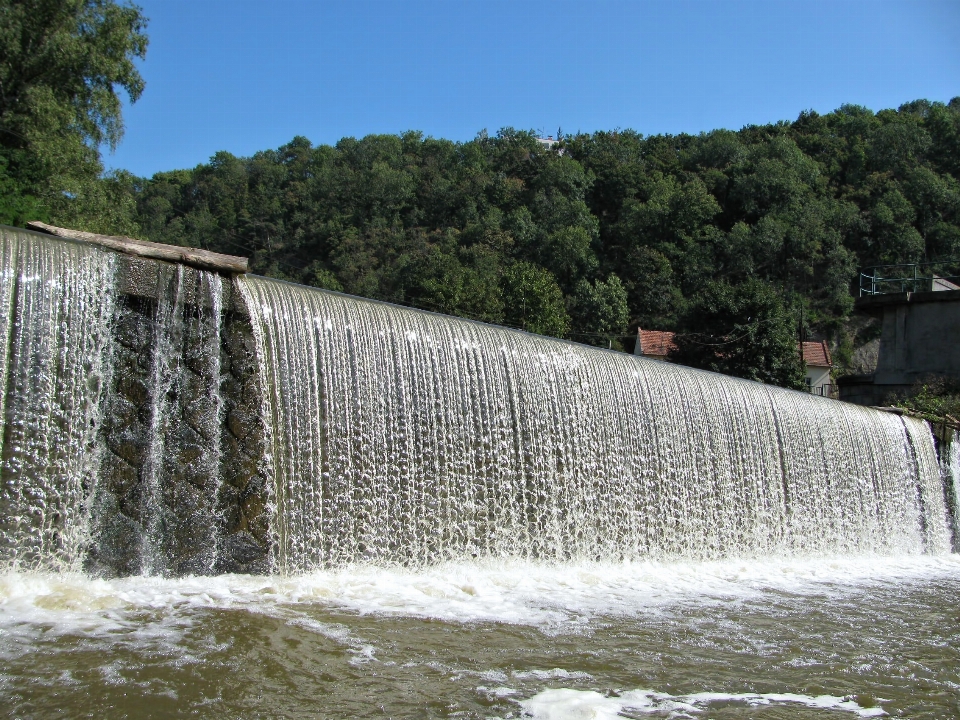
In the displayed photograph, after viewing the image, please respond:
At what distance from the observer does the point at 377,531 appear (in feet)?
29.3

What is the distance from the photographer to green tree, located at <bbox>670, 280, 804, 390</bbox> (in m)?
30.5

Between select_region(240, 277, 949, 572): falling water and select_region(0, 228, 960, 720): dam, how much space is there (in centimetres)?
3

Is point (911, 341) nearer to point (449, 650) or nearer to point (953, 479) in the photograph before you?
point (953, 479)

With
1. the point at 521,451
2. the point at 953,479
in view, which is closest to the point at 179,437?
the point at 521,451

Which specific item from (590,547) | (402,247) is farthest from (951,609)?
(402,247)

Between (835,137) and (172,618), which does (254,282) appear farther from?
(835,137)

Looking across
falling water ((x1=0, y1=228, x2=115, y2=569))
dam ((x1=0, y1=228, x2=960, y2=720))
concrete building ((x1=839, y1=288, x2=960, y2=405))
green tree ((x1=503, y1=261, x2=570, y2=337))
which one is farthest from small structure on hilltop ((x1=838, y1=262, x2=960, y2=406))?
green tree ((x1=503, y1=261, x2=570, y2=337))

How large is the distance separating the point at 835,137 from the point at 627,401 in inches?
2650

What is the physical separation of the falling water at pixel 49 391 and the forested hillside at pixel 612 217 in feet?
106

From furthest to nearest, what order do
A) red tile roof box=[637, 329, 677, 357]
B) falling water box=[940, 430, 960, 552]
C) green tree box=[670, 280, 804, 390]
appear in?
red tile roof box=[637, 329, 677, 357], green tree box=[670, 280, 804, 390], falling water box=[940, 430, 960, 552]

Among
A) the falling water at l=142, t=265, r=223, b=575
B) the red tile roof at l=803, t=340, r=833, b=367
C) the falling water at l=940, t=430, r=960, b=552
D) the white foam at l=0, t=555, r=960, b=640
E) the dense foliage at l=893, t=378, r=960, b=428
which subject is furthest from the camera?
the red tile roof at l=803, t=340, r=833, b=367

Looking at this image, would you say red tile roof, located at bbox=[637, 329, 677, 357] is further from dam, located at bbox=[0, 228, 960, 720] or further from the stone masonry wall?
the stone masonry wall

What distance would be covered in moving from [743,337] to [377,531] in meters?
24.8

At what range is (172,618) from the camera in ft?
21.4
